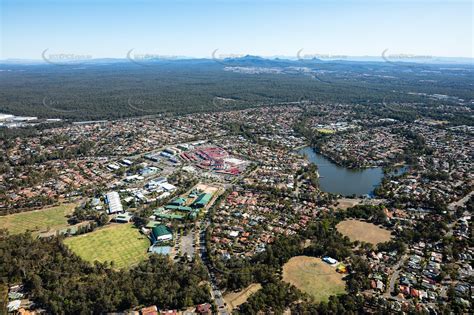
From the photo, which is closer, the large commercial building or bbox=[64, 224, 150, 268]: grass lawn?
bbox=[64, 224, 150, 268]: grass lawn

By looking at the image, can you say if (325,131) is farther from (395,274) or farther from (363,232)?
(395,274)

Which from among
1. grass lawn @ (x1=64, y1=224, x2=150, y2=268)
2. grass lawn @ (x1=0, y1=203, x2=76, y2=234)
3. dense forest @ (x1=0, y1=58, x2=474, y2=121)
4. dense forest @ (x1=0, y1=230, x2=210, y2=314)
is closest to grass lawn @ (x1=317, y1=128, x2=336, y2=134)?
dense forest @ (x1=0, y1=58, x2=474, y2=121)

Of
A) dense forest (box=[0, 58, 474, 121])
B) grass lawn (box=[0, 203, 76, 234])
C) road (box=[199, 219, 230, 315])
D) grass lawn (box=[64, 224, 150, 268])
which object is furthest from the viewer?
dense forest (box=[0, 58, 474, 121])

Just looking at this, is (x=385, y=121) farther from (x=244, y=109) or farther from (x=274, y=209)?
(x=274, y=209)

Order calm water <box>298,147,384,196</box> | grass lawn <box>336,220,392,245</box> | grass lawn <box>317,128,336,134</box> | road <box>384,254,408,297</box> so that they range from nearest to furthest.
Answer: road <box>384,254,408,297</box>, grass lawn <box>336,220,392,245</box>, calm water <box>298,147,384,196</box>, grass lawn <box>317,128,336,134</box>

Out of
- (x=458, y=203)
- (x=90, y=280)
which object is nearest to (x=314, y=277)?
(x=90, y=280)

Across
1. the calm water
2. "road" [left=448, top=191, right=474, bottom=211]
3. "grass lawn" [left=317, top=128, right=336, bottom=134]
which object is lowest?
"road" [left=448, top=191, right=474, bottom=211]

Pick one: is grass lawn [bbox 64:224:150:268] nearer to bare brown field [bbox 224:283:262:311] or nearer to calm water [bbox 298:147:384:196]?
bare brown field [bbox 224:283:262:311]
